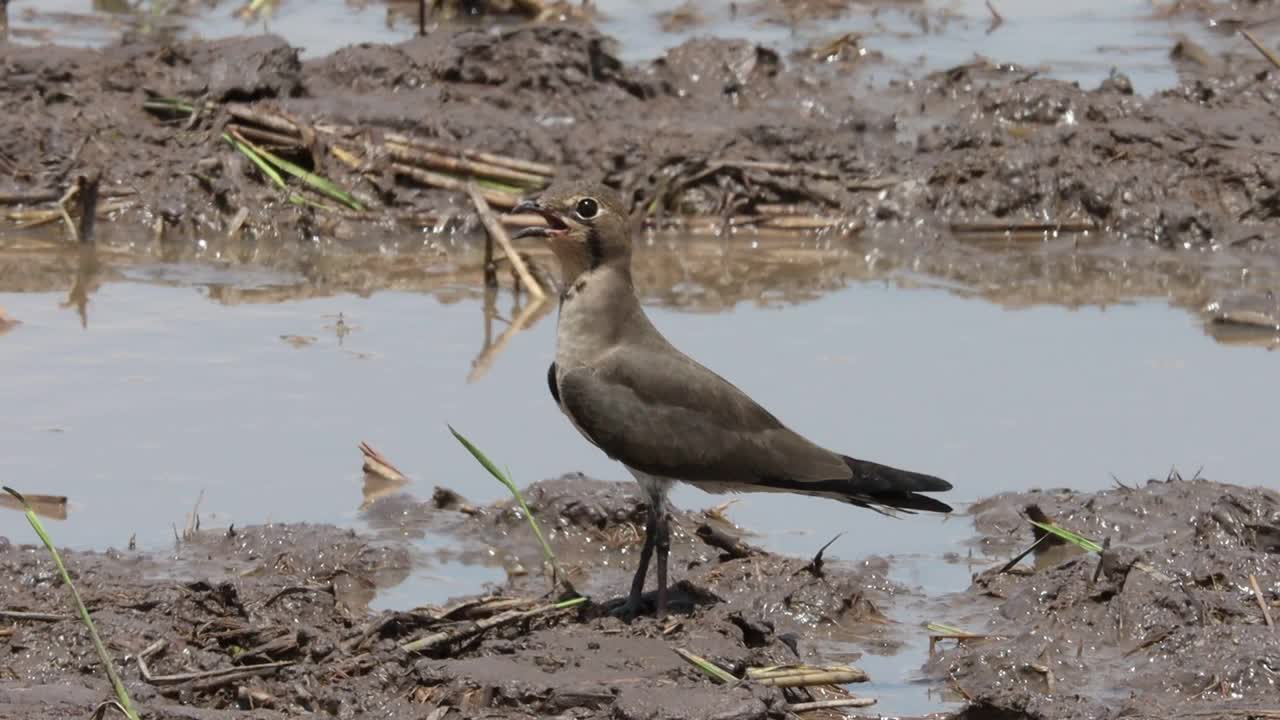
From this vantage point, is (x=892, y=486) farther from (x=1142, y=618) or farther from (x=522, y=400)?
(x=522, y=400)

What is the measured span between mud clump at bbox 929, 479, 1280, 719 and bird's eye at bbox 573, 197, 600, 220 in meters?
1.78

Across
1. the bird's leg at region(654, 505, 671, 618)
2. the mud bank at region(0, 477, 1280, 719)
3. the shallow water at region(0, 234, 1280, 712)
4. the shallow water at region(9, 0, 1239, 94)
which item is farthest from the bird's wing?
the shallow water at region(9, 0, 1239, 94)

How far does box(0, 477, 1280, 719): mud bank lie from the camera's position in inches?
217

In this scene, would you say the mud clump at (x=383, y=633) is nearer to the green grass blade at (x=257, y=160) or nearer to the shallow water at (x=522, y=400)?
the shallow water at (x=522, y=400)

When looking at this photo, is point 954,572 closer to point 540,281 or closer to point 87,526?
point 87,526

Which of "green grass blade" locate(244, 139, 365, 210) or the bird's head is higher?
the bird's head

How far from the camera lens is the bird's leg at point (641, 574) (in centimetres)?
643

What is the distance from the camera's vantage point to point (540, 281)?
10.6 m

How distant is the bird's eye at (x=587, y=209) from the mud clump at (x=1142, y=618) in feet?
5.84

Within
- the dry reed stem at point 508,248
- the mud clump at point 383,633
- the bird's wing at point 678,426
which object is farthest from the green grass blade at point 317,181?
the bird's wing at point 678,426

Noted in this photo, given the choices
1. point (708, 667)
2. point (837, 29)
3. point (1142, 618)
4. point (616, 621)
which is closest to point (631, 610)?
point (616, 621)

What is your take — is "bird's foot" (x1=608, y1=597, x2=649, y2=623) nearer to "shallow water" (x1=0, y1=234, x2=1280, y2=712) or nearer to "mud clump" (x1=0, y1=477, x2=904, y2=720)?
"mud clump" (x1=0, y1=477, x2=904, y2=720)

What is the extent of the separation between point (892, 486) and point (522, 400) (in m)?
2.81

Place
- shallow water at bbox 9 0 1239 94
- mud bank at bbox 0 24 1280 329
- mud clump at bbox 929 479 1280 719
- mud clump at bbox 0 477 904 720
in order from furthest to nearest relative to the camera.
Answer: shallow water at bbox 9 0 1239 94 < mud bank at bbox 0 24 1280 329 < mud clump at bbox 929 479 1280 719 < mud clump at bbox 0 477 904 720
